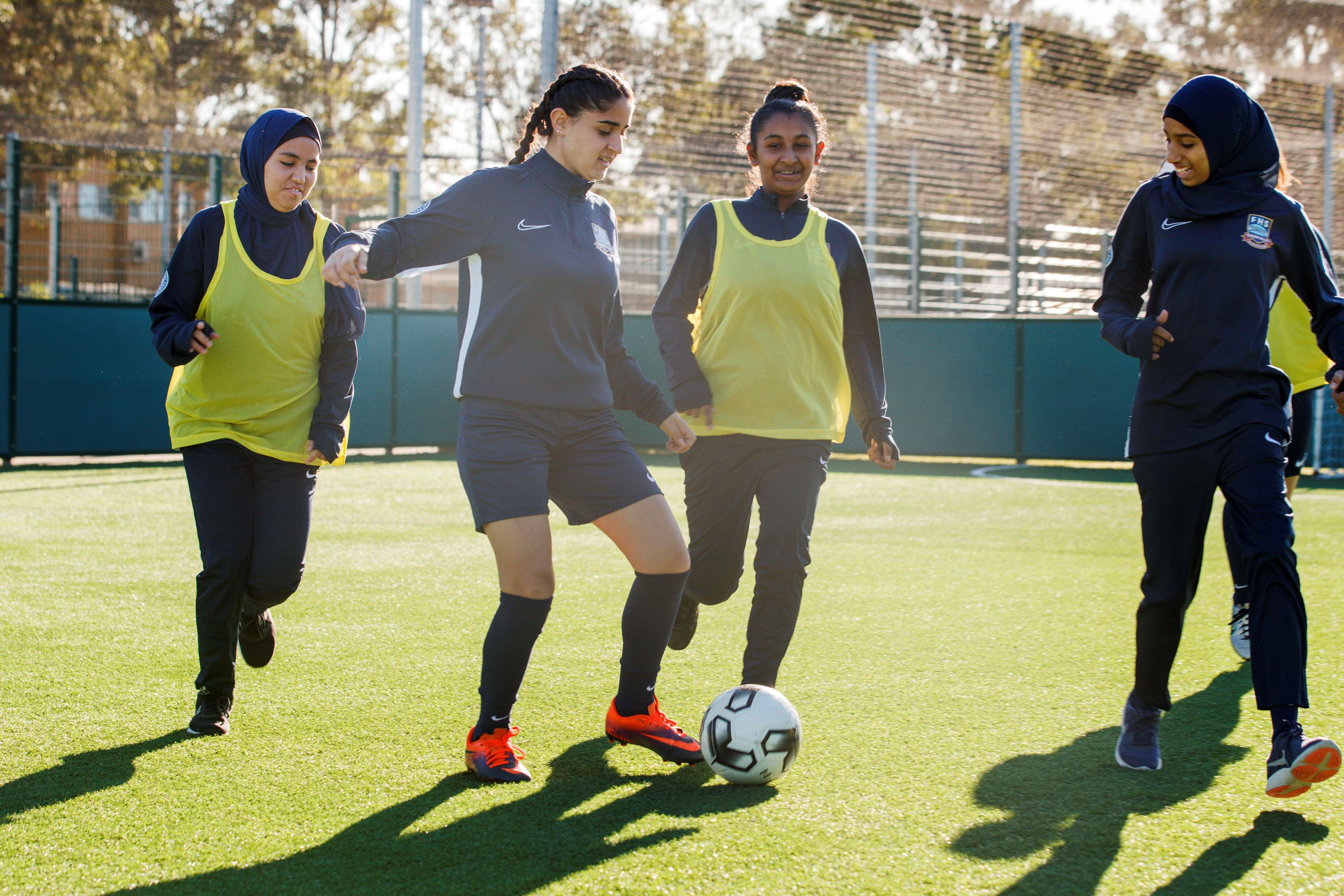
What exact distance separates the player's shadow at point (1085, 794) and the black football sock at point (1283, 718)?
0.28 m

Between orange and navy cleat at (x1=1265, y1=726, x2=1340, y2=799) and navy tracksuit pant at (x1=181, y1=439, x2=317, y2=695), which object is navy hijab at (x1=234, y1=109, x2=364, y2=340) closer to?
navy tracksuit pant at (x1=181, y1=439, x2=317, y2=695)

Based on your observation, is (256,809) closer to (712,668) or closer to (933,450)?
(712,668)

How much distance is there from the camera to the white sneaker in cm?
483

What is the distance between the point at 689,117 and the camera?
18531 millimetres

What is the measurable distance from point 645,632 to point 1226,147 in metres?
2.15

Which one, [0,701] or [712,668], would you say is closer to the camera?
[0,701]

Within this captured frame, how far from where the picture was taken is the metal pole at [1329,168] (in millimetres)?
20156

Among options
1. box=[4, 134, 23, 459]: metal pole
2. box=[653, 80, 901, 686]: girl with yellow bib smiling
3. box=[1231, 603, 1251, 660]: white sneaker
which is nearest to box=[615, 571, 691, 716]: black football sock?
box=[653, 80, 901, 686]: girl with yellow bib smiling

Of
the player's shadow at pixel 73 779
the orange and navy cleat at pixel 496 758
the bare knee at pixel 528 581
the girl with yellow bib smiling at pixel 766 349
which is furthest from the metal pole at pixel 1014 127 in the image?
the player's shadow at pixel 73 779

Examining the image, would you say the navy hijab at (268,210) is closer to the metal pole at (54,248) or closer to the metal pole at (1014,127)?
the metal pole at (54,248)

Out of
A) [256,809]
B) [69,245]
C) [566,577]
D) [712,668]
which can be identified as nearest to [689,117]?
[69,245]

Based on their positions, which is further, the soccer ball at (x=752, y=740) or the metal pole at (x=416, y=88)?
the metal pole at (x=416, y=88)

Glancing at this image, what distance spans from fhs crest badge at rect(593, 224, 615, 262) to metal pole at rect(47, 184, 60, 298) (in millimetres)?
11767

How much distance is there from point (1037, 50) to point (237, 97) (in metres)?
19.7
